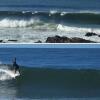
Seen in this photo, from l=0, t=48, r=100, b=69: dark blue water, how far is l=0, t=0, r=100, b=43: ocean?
604 centimetres

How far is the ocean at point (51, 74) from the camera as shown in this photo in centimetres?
3547

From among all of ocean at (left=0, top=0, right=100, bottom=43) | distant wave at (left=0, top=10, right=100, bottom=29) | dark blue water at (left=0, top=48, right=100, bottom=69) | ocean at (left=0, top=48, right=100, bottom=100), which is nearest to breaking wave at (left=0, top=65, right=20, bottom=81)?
ocean at (left=0, top=48, right=100, bottom=100)

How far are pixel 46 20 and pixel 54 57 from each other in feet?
87.8

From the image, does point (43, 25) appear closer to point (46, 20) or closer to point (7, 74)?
point (46, 20)

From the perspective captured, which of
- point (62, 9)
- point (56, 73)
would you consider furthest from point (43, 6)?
point (56, 73)

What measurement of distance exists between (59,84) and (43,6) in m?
51.3

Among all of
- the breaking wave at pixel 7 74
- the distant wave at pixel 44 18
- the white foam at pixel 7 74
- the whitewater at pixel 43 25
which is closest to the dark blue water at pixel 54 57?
the breaking wave at pixel 7 74

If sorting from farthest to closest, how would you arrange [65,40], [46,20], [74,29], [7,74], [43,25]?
[46,20]
[43,25]
[74,29]
[65,40]
[7,74]

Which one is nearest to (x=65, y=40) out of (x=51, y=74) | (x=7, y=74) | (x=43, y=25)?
(x=51, y=74)

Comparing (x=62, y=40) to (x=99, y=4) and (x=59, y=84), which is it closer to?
(x=59, y=84)

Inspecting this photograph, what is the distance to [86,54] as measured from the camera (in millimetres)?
45781

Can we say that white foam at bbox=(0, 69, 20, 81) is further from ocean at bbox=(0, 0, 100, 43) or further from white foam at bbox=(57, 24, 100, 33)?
white foam at bbox=(57, 24, 100, 33)

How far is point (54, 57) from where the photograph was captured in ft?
147

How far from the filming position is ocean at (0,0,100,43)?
58.0 m
